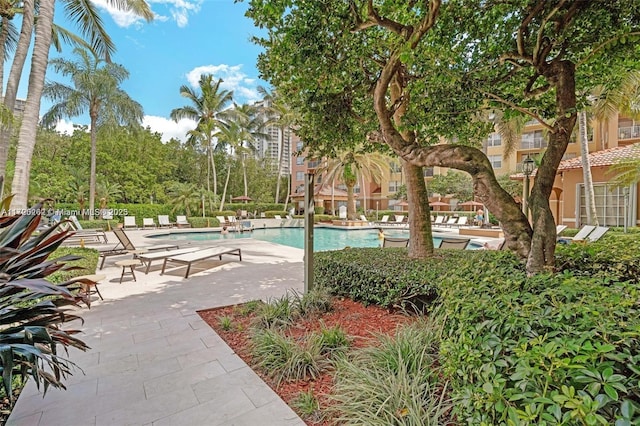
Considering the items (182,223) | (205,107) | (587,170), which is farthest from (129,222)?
(587,170)

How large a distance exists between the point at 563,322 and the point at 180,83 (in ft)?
105

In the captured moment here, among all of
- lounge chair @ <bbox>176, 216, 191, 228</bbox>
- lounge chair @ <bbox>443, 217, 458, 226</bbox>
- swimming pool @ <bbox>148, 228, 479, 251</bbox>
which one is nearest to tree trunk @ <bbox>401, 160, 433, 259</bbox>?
swimming pool @ <bbox>148, 228, 479, 251</bbox>

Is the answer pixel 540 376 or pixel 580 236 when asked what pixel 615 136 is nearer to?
pixel 580 236

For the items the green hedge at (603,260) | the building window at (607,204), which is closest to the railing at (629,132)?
the building window at (607,204)

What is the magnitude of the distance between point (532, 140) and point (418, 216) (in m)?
33.5

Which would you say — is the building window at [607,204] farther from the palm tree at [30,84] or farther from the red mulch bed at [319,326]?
the palm tree at [30,84]

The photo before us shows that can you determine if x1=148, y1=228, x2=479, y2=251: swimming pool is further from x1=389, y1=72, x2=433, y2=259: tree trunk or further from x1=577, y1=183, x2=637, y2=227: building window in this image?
x1=389, y1=72, x2=433, y2=259: tree trunk

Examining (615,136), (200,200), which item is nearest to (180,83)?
(200,200)

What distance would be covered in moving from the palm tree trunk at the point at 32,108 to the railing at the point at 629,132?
1361 inches

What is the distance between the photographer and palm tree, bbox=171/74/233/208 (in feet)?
89.1

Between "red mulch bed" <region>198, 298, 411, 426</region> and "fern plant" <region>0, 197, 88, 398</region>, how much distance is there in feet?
5.81

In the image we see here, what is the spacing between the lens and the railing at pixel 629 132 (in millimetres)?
24250

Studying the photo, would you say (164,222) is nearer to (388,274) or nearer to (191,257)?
(191,257)

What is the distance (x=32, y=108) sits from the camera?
23.5ft
